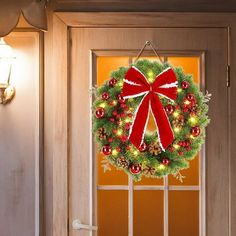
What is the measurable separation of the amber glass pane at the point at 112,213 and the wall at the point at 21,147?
35cm

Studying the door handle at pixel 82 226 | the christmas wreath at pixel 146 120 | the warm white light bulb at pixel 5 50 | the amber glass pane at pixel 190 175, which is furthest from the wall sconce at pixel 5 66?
the amber glass pane at pixel 190 175

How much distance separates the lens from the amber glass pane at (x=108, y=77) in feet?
9.18

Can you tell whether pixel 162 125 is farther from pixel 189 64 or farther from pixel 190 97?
pixel 189 64

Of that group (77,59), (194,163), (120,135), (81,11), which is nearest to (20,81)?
(77,59)

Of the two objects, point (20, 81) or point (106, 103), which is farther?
point (20, 81)

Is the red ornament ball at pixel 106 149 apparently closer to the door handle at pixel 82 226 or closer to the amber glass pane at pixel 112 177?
the amber glass pane at pixel 112 177

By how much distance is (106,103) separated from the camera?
249cm

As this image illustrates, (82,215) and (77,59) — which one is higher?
(77,59)

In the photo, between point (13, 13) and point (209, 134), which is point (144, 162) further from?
point (13, 13)

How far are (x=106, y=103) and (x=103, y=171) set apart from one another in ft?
1.60

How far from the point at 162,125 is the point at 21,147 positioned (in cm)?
85

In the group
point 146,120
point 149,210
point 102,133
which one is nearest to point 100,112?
point 102,133

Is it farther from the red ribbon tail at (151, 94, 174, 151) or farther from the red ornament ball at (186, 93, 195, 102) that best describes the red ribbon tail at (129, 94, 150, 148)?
the red ornament ball at (186, 93, 195, 102)

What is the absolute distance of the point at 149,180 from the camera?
279 centimetres
